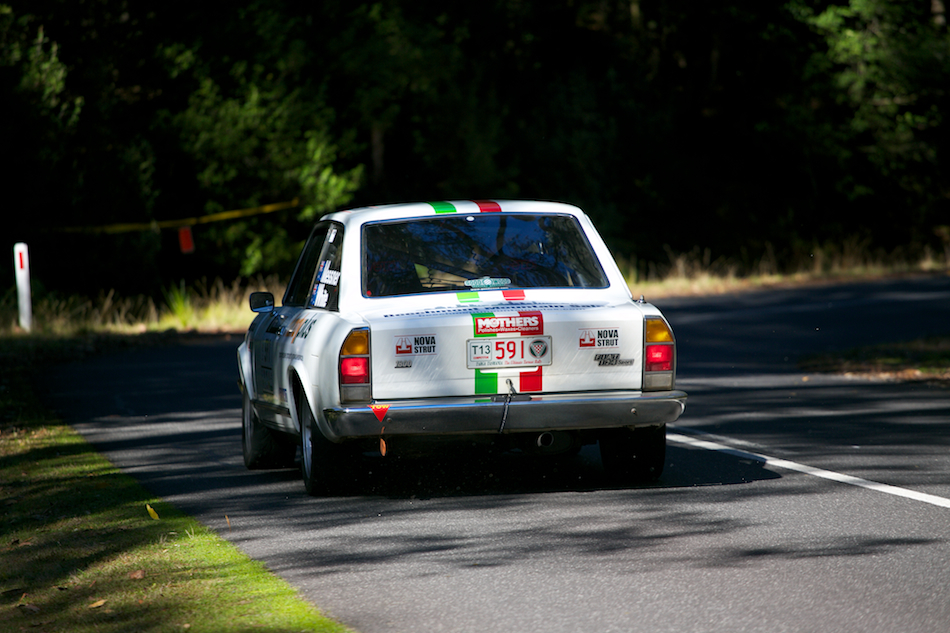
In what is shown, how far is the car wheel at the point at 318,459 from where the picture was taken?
7.45m

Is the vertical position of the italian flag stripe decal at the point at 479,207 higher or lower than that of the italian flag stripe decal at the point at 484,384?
higher

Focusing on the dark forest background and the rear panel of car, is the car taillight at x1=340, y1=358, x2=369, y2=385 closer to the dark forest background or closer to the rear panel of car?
the rear panel of car

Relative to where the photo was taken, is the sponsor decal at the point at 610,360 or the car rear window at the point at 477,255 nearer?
the sponsor decal at the point at 610,360

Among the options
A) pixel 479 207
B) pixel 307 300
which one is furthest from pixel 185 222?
pixel 479 207

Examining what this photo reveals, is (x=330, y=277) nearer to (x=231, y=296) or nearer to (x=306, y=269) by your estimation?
(x=306, y=269)

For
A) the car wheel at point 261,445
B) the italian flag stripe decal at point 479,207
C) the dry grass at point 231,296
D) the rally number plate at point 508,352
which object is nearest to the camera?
the rally number plate at point 508,352

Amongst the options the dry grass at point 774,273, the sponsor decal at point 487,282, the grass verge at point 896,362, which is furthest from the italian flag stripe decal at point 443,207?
the dry grass at point 774,273

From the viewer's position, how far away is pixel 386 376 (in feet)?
23.3

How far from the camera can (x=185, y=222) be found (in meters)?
34.3

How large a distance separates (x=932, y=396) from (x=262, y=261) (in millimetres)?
25827

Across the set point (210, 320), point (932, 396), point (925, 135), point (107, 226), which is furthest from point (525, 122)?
point (932, 396)

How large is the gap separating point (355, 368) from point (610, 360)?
1425 mm

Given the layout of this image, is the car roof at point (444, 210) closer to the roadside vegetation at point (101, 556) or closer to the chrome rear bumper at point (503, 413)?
the chrome rear bumper at point (503, 413)

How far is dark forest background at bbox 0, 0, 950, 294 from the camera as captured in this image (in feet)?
100
